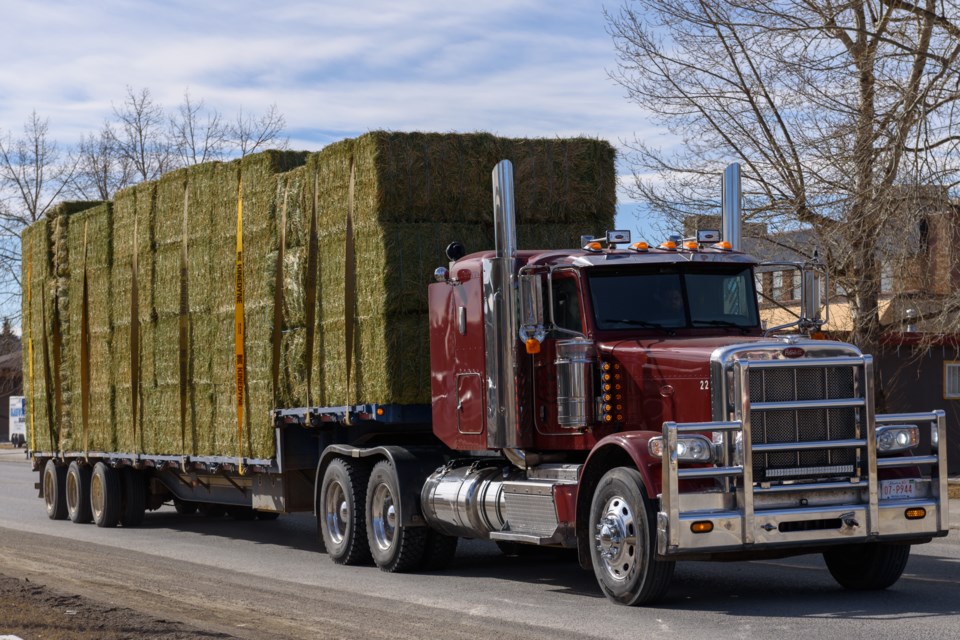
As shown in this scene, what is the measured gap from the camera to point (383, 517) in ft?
43.6

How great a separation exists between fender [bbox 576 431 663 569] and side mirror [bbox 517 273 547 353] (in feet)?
3.85

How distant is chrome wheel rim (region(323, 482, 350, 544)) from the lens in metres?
13.9

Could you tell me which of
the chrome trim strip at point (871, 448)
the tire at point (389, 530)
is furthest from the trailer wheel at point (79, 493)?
the chrome trim strip at point (871, 448)

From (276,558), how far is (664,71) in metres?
11.6

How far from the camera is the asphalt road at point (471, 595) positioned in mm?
9055

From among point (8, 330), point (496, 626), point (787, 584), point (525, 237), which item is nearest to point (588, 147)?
point (525, 237)

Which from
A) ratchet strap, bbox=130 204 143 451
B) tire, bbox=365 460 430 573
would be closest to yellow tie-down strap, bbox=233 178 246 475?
tire, bbox=365 460 430 573

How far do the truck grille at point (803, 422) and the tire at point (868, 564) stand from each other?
3.07 feet

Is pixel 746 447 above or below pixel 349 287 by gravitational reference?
below

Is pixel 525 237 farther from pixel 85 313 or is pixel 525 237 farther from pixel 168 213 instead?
pixel 85 313

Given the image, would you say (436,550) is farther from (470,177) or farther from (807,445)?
(807,445)

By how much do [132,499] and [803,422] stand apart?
12.0m

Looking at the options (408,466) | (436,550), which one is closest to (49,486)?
(408,466)

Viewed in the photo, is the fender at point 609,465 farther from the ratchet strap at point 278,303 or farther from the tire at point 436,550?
the ratchet strap at point 278,303
